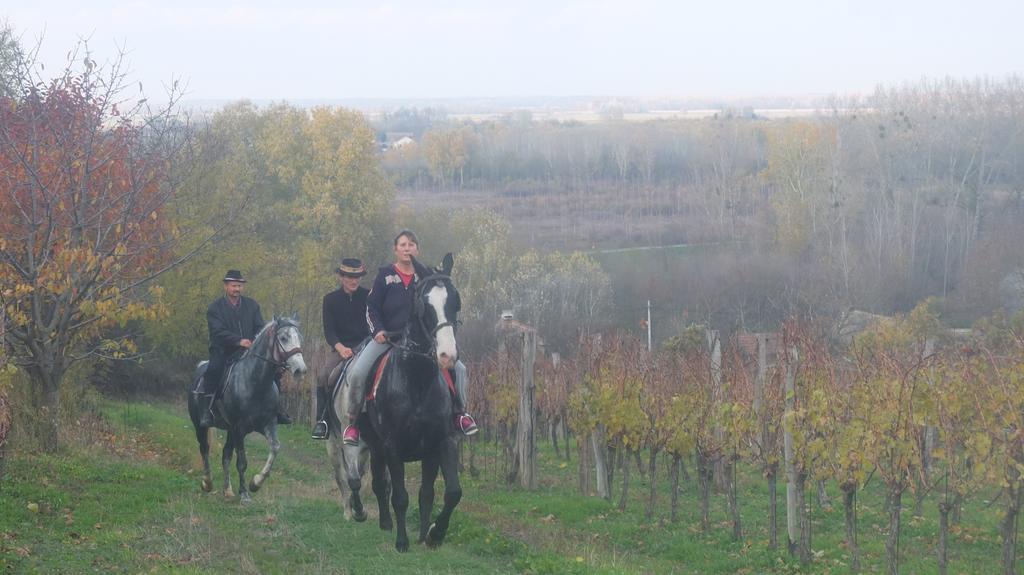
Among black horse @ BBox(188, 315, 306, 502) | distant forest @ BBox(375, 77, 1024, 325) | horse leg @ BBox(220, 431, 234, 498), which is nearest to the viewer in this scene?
black horse @ BBox(188, 315, 306, 502)

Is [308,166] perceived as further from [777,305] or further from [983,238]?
[983,238]

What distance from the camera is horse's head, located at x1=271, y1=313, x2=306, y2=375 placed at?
13.9m

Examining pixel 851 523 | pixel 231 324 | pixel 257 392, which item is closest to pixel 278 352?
pixel 257 392

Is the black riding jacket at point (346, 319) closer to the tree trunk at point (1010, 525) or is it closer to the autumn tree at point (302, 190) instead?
the tree trunk at point (1010, 525)

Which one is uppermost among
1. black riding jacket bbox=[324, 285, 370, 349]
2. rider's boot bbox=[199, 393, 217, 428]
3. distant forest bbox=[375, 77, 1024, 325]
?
black riding jacket bbox=[324, 285, 370, 349]

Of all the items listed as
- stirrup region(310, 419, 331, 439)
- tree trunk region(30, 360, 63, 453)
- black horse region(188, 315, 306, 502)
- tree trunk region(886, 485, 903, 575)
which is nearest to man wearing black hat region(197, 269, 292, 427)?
black horse region(188, 315, 306, 502)

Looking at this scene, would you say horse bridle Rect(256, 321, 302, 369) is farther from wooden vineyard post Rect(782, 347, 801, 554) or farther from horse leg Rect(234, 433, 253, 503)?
wooden vineyard post Rect(782, 347, 801, 554)

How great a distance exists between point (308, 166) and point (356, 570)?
159ft

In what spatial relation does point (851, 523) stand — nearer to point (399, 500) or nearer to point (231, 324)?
point (399, 500)

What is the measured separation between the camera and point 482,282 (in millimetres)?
61531

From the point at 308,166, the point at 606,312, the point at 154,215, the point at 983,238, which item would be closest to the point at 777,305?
the point at 606,312

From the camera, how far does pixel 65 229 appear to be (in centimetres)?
1581

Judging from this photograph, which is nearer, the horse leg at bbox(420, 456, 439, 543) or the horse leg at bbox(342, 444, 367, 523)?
the horse leg at bbox(420, 456, 439, 543)

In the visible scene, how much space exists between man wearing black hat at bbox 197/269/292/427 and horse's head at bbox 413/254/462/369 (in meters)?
5.16
